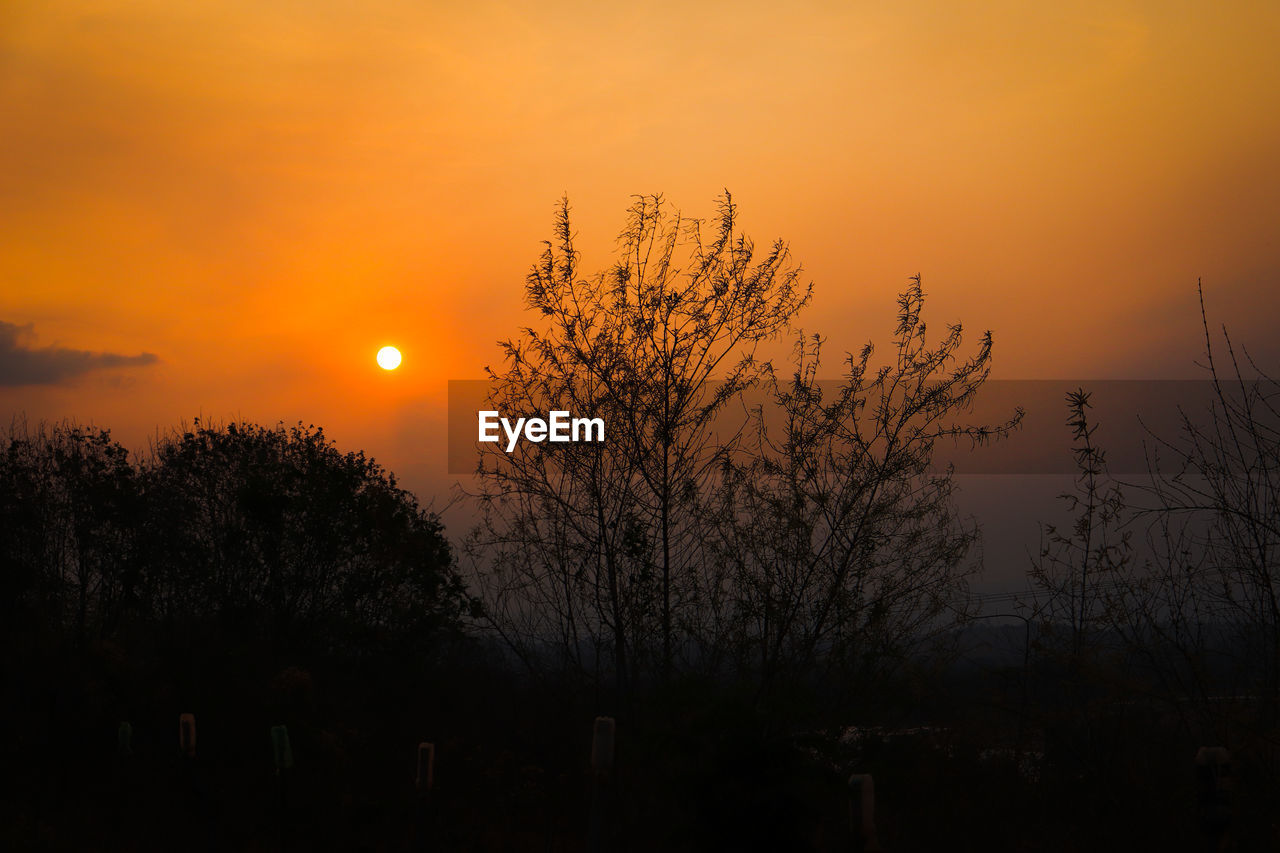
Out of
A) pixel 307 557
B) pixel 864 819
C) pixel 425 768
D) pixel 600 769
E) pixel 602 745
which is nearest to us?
pixel 864 819

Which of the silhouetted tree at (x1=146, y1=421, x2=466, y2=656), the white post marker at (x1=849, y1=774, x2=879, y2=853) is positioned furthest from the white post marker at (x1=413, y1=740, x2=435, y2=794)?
the silhouetted tree at (x1=146, y1=421, x2=466, y2=656)

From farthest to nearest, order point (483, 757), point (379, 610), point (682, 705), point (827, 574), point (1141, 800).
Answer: point (379, 610), point (483, 757), point (827, 574), point (1141, 800), point (682, 705)

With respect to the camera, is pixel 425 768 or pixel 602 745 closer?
pixel 602 745

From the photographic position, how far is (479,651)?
Answer: 1705cm

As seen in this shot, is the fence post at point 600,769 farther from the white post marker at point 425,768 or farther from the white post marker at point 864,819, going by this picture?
the white post marker at point 425,768

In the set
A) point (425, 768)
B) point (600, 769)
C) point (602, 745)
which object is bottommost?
point (425, 768)

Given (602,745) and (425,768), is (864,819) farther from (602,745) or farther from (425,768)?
(425,768)

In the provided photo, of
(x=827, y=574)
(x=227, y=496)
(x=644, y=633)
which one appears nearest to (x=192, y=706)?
(x=227, y=496)

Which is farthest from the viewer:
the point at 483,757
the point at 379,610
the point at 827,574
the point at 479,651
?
the point at 379,610

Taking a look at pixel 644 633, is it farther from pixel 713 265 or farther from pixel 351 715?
pixel 351 715

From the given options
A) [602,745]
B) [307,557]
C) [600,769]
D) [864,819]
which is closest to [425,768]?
[600,769]

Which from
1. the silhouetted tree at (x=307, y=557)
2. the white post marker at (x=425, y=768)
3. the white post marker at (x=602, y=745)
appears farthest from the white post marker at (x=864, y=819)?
the silhouetted tree at (x=307, y=557)

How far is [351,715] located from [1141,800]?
542 inches

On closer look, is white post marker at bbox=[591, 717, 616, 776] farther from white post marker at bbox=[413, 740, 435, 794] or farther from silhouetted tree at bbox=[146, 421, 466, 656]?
silhouetted tree at bbox=[146, 421, 466, 656]
